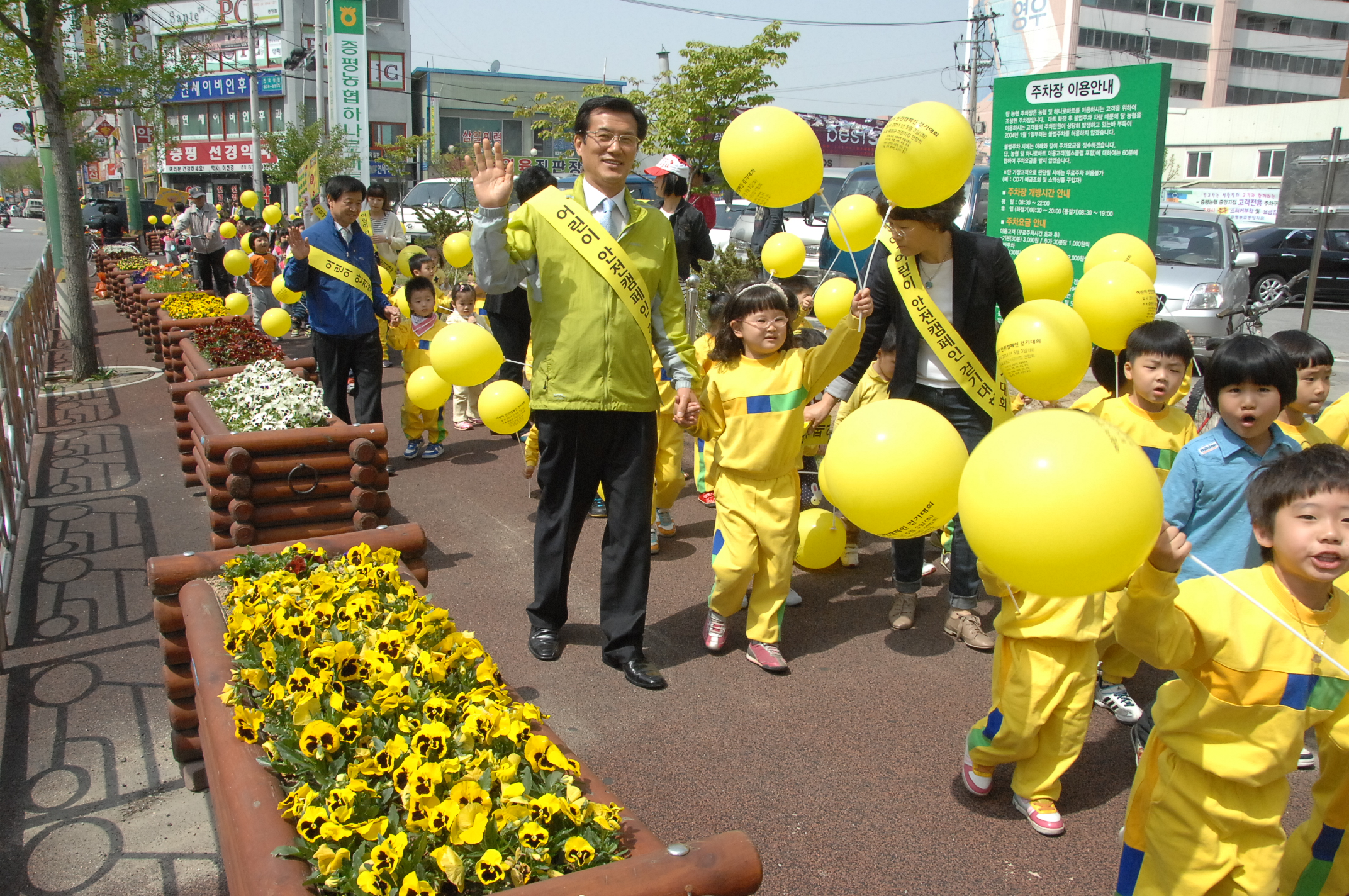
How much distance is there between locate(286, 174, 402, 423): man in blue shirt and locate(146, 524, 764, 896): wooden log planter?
3.74m

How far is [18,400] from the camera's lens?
7055 mm

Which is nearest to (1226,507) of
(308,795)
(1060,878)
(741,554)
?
(1060,878)

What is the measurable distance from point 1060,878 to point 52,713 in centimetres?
369

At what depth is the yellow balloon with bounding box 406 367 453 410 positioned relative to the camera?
5.98 metres

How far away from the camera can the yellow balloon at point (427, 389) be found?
5.98 m

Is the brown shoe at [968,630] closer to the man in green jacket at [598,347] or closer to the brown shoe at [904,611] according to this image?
the brown shoe at [904,611]

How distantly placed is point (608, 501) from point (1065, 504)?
2.38 metres

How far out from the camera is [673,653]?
14.5ft

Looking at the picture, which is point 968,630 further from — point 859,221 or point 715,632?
point 859,221

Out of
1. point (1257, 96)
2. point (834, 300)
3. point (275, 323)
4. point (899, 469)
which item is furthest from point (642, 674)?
point (1257, 96)

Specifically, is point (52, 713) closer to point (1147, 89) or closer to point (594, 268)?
point (594, 268)

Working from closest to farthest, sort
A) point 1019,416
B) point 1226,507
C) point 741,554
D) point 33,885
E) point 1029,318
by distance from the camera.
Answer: point 1019,416, point 33,885, point 1226,507, point 1029,318, point 741,554

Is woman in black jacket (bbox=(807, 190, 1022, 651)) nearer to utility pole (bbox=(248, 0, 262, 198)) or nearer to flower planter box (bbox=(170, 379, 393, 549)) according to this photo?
flower planter box (bbox=(170, 379, 393, 549))

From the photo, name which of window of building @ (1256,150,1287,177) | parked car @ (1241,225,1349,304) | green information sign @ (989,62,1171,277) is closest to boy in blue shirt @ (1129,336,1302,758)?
green information sign @ (989,62,1171,277)
